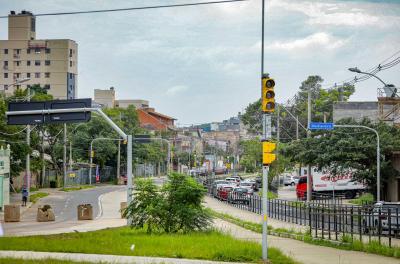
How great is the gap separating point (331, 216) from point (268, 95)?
12008 mm

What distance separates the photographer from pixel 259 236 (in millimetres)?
28109

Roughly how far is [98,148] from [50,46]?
43.1m

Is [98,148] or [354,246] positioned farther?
[98,148]

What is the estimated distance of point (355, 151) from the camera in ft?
176

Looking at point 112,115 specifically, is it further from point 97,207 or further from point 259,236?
point 259,236

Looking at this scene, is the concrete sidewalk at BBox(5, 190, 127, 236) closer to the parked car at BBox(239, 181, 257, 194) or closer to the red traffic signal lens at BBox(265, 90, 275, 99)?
the red traffic signal lens at BBox(265, 90, 275, 99)

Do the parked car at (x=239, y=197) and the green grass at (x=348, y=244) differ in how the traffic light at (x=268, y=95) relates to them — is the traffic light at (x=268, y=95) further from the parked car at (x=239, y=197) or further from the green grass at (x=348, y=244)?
the parked car at (x=239, y=197)

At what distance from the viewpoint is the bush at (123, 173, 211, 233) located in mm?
26016

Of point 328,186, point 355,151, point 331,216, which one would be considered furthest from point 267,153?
point 328,186

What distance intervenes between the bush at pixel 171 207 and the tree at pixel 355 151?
2849cm

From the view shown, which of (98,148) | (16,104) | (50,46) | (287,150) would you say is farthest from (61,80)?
(16,104)

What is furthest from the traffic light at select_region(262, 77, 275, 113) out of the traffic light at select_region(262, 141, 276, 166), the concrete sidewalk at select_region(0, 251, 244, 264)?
the concrete sidewalk at select_region(0, 251, 244, 264)

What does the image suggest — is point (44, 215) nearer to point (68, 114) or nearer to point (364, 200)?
point (68, 114)

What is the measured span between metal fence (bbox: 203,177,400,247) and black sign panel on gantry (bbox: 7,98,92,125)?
31.4 ft
